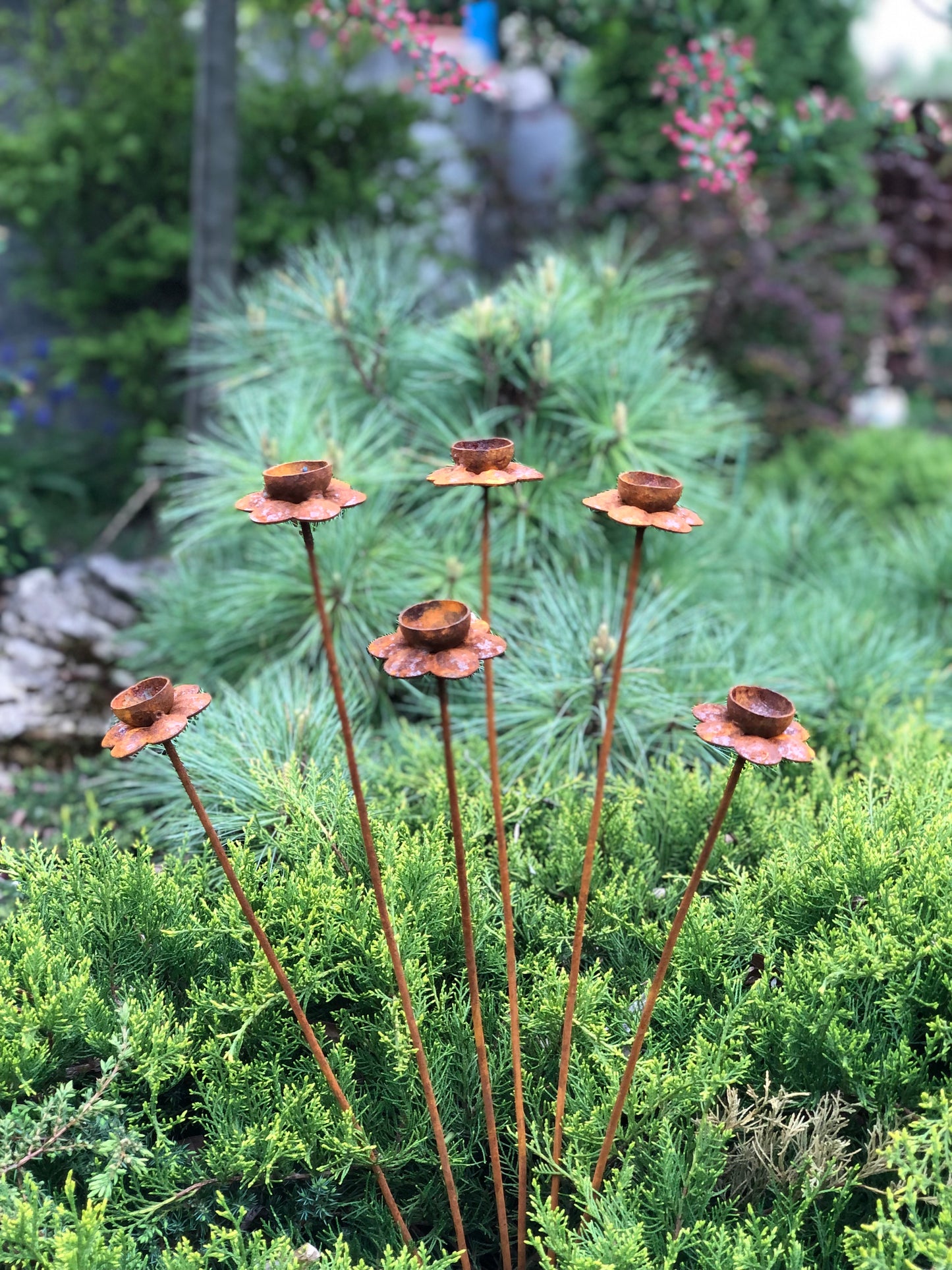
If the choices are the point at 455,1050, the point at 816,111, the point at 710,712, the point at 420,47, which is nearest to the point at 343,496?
the point at 710,712

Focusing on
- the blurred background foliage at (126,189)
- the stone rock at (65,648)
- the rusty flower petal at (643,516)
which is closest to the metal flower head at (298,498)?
the rusty flower petal at (643,516)

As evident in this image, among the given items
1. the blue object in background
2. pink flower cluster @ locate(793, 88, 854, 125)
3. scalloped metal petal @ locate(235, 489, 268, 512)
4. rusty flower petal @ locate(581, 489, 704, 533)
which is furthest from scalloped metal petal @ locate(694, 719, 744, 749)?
the blue object in background

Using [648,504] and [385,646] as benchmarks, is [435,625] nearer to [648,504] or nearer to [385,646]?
[385,646]

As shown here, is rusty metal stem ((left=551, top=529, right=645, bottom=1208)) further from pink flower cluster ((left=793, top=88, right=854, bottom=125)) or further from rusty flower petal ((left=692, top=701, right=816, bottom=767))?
pink flower cluster ((left=793, top=88, right=854, bottom=125))

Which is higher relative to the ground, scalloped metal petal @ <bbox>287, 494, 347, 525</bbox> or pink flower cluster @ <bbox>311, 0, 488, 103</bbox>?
pink flower cluster @ <bbox>311, 0, 488, 103</bbox>

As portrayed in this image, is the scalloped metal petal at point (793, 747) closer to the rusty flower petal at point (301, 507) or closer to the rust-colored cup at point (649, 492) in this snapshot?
the rust-colored cup at point (649, 492)

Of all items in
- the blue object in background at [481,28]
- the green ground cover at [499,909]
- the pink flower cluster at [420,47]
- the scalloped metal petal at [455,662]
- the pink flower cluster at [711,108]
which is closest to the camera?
the scalloped metal petal at [455,662]
